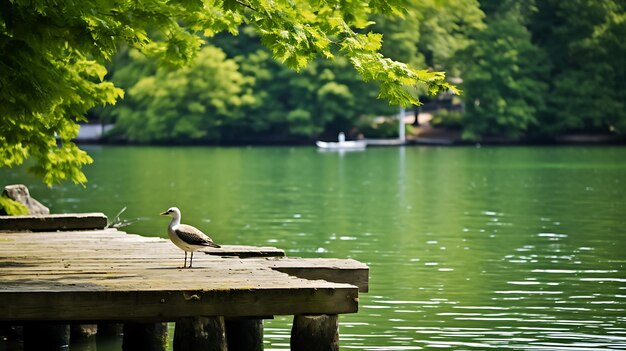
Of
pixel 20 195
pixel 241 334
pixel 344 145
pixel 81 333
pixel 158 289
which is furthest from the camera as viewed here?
pixel 344 145

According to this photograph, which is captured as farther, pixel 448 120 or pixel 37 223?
pixel 448 120

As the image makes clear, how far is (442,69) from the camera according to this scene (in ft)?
355

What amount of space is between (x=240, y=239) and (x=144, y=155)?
58282 mm

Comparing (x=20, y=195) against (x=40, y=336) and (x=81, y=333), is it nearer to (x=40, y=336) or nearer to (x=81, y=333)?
(x=81, y=333)

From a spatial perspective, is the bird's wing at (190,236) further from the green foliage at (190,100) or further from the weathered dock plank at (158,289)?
the green foliage at (190,100)

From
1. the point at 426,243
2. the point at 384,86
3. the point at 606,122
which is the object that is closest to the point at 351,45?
the point at 384,86

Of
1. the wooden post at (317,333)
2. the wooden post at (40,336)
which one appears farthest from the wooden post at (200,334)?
the wooden post at (40,336)

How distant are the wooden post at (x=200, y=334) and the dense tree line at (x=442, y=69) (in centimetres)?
8842

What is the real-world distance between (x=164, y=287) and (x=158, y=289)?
0.53 ft

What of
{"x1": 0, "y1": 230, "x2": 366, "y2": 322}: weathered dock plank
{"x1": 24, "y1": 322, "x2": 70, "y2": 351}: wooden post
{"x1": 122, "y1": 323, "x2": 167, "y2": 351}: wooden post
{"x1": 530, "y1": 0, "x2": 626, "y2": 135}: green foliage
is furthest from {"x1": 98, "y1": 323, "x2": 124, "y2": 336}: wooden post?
{"x1": 530, "y1": 0, "x2": 626, "y2": 135}: green foliage

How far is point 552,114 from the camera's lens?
10438 cm

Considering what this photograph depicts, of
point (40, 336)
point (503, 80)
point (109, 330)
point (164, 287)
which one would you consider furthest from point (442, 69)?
point (164, 287)

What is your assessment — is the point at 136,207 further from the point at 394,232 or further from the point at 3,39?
the point at 3,39

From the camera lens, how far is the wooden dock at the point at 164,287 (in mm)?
12023
